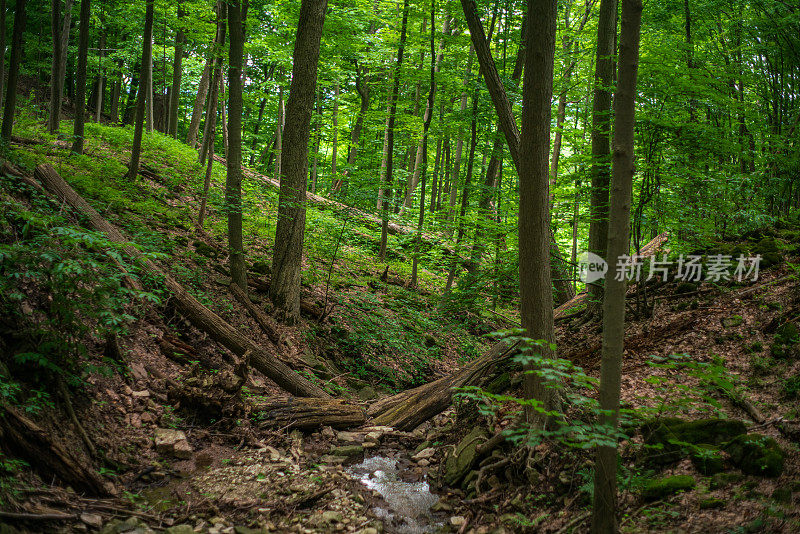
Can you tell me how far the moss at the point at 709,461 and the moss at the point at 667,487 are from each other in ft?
0.64

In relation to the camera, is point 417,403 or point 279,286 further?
point 279,286

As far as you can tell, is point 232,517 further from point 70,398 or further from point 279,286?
point 279,286

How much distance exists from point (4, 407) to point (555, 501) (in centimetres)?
434

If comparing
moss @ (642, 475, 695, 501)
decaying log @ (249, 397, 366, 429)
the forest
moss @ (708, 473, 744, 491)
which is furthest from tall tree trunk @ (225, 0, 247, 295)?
moss @ (708, 473, 744, 491)

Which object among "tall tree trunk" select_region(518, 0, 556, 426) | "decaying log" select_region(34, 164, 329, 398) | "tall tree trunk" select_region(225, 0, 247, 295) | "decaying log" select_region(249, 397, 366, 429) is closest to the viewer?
"tall tree trunk" select_region(518, 0, 556, 426)

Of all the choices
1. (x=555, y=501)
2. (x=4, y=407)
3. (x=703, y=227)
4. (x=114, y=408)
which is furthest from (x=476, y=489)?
(x=703, y=227)

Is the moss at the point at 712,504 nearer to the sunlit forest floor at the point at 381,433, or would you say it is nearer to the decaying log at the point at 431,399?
the sunlit forest floor at the point at 381,433

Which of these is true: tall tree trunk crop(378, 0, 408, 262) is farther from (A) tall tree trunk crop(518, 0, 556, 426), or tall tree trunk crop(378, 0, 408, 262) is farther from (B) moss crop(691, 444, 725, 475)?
(B) moss crop(691, 444, 725, 475)

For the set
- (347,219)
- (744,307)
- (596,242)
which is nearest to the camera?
(744,307)

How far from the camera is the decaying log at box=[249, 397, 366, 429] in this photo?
5617mm

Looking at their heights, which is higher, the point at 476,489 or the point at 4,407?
the point at 4,407

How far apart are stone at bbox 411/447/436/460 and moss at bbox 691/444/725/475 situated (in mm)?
2777

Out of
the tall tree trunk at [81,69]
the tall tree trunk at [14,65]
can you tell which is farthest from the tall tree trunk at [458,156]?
the tall tree trunk at [14,65]

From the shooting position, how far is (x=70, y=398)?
13.4 ft
